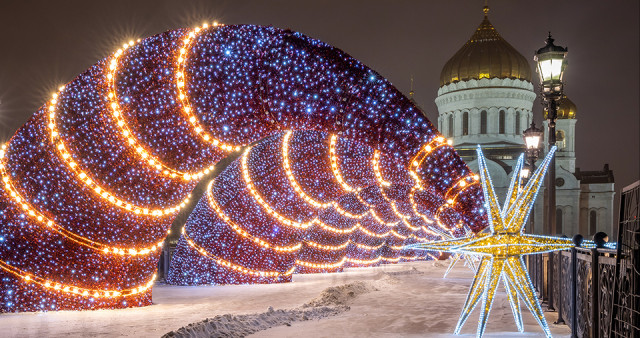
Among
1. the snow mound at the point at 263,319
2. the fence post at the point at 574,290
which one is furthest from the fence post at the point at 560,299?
the snow mound at the point at 263,319

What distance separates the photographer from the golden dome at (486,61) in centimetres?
5797

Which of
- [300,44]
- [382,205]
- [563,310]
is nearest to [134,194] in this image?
[300,44]

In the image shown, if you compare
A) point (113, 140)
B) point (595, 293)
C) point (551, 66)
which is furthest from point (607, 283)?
point (113, 140)

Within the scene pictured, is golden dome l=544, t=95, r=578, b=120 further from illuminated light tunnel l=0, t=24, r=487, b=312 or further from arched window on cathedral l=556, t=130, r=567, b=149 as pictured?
illuminated light tunnel l=0, t=24, r=487, b=312

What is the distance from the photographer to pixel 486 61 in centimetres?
5841

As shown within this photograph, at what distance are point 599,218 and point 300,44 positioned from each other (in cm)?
6136

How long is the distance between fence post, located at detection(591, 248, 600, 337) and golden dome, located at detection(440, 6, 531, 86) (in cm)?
5361

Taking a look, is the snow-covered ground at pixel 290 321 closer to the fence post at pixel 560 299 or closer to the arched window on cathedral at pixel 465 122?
the fence post at pixel 560 299

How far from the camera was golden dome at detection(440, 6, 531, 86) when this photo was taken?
2282 inches

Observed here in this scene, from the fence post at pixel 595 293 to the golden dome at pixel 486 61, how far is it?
53609mm

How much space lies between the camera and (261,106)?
9727 millimetres

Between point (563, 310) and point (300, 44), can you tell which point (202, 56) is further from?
point (563, 310)

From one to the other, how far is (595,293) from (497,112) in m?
54.6

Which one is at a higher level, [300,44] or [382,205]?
[300,44]
